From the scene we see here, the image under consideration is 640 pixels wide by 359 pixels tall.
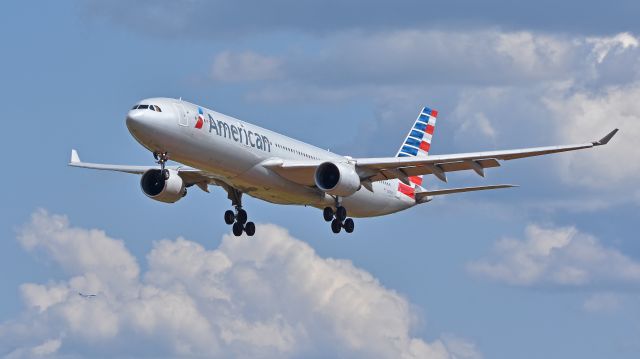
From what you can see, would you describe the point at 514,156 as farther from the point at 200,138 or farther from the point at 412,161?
the point at 200,138

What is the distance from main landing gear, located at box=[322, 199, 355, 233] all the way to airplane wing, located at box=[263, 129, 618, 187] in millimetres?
1957

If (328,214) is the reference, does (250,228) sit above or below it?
above

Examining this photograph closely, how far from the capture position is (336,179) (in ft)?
287

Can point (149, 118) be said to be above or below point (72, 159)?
below

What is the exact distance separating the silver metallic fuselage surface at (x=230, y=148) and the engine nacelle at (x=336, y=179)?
5.32 feet

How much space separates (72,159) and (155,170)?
41.2ft

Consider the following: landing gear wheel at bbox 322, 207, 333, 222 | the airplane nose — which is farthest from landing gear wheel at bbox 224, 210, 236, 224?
the airplane nose

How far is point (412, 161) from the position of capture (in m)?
88.2

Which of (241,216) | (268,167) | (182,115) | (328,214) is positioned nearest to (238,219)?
(241,216)

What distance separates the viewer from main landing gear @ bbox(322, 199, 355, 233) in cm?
9162

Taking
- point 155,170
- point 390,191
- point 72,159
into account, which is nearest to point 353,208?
point 390,191

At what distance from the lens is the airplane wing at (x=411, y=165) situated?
86375 mm

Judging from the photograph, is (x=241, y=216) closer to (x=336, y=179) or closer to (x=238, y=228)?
(x=238, y=228)

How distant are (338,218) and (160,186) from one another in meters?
9.90
